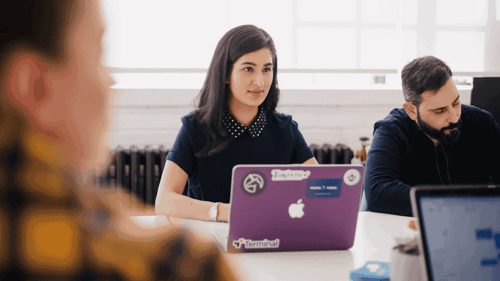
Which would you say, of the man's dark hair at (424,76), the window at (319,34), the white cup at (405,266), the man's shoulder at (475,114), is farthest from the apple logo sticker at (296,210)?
the window at (319,34)

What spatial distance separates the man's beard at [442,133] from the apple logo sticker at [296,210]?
975 mm

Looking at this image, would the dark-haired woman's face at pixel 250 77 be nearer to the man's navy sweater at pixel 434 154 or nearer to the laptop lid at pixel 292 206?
the man's navy sweater at pixel 434 154

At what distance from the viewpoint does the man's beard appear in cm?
175

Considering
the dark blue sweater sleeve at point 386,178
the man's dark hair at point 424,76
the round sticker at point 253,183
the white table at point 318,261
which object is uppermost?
the man's dark hair at point 424,76

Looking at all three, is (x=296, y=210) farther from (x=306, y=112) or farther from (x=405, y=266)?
(x=306, y=112)

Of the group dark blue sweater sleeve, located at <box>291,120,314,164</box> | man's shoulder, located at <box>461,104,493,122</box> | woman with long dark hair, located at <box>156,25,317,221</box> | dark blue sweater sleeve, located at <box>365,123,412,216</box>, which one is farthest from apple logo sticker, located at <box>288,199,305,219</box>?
man's shoulder, located at <box>461,104,493,122</box>

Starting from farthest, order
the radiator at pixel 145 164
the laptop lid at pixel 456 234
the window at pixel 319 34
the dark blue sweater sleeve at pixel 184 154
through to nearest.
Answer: the window at pixel 319 34 → the radiator at pixel 145 164 → the dark blue sweater sleeve at pixel 184 154 → the laptop lid at pixel 456 234

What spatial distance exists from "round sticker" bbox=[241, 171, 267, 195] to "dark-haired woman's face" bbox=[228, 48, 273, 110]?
789 mm

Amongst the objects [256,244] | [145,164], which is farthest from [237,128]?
[145,164]

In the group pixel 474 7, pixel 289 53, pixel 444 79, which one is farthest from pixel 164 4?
pixel 474 7

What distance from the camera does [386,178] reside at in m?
1.59

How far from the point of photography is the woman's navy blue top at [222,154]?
1675mm

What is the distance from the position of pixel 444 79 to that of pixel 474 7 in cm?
150

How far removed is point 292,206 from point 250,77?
83 centimetres
